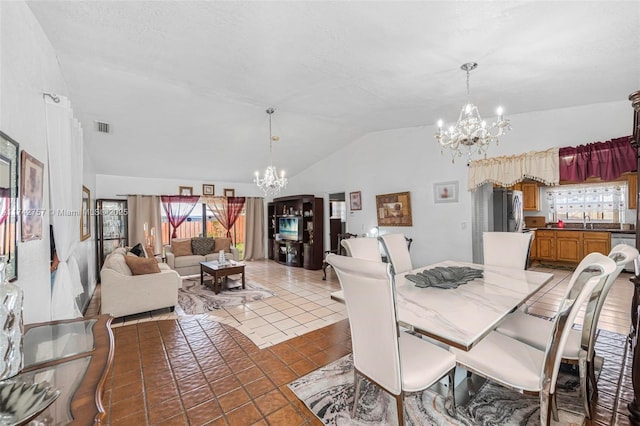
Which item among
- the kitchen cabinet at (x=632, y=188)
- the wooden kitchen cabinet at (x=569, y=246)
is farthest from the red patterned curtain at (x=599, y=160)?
the wooden kitchen cabinet at (x=569, y=246)

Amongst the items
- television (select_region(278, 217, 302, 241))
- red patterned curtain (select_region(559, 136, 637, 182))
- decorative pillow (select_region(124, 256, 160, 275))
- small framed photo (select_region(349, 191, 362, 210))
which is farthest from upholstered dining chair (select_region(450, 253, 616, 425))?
television (select_region(278, 217, 302, 241))

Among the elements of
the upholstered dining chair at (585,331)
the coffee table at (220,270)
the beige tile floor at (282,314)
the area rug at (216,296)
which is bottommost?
the beige tile floor at (282,314)

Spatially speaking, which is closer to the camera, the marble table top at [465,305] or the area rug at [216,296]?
the marble table top at [465,305]

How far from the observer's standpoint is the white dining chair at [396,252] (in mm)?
2980

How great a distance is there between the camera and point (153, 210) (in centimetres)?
644

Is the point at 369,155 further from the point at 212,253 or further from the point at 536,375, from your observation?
the point at 536,375

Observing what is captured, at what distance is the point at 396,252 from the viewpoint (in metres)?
3.05

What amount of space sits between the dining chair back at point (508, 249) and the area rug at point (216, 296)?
127 inches

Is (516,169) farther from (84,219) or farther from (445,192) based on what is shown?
(84,219)

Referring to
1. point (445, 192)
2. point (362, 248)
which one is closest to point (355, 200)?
point (445, 192)

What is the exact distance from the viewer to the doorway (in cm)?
673

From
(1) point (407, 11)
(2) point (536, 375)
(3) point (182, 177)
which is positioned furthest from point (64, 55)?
(3) point (182, 177)

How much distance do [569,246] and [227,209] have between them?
844 cm

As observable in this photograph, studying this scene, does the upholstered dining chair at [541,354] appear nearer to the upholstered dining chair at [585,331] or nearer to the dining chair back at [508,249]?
the upholstered dining chair at [585,331]
